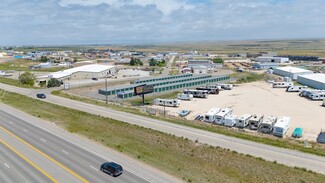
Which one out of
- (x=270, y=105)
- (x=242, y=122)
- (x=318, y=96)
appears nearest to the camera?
(x=242, y=122)

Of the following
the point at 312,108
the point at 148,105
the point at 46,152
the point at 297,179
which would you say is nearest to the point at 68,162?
the point at 46,152

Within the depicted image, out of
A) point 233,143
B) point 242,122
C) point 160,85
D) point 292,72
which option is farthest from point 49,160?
point 292,72

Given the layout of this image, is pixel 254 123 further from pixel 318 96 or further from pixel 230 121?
pixel 318 96

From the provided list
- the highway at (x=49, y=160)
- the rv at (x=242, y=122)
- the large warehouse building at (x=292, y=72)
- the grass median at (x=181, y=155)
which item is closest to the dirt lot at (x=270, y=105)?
the rv at (x=242, y=122)

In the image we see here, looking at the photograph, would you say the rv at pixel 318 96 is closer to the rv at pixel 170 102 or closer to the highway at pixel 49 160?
the rv at pixel 170 102

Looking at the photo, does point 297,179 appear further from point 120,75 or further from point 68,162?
point 120,75

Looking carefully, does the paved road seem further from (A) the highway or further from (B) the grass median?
(A) the highway
